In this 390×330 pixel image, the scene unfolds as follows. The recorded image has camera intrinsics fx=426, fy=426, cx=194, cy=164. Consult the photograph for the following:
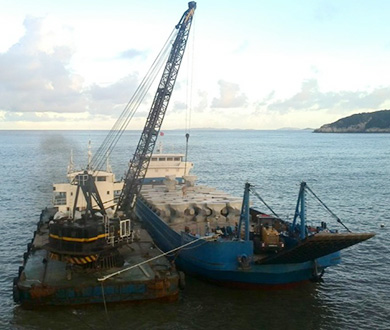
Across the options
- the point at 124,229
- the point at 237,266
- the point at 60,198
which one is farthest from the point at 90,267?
the point at 60,198

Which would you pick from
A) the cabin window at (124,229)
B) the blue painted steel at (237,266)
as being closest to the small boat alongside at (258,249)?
the blue painted steel at (237,266)

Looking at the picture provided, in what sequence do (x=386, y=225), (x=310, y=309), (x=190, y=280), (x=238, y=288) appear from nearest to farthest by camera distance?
(x=310, y=309) → (x=238, y=288) → (x=190, y=280) → (x=386, y=225)

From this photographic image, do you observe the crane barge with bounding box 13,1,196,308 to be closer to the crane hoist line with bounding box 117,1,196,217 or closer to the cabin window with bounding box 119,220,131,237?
the cabin window with bounding box 119,220,131,237

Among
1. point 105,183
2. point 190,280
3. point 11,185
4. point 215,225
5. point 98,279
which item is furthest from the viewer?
point 11,185

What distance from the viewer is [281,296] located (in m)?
23.4

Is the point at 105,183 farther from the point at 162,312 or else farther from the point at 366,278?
the point at 366,278

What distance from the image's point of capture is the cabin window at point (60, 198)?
36037 millimetres

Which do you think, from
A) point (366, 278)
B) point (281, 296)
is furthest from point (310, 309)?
point (366, 278)

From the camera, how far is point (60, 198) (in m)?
36.2

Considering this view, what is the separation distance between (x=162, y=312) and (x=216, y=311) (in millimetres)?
2756

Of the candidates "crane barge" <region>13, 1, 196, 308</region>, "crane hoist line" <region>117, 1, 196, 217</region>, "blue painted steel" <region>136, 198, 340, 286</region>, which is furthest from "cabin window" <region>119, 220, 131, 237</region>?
"crane hoist line" <region>117, 1, 196, 217</region>

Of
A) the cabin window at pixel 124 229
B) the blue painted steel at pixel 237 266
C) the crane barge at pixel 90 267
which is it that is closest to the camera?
the crane barge at pixel 90 267

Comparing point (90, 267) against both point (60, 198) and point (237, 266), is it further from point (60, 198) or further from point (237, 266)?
point (60, 198)

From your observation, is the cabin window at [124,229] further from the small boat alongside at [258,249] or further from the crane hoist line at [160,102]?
the crane hoist line at [160,102]
